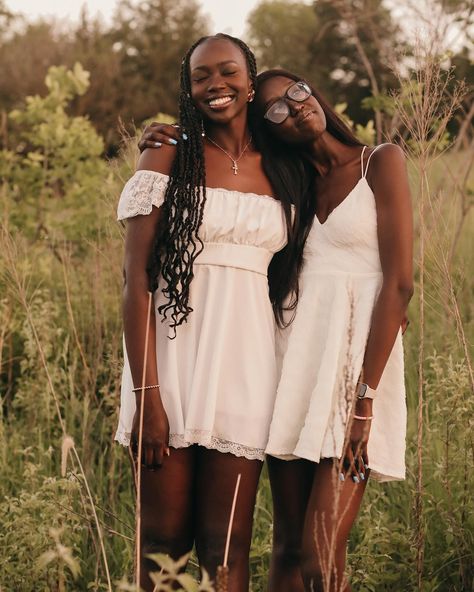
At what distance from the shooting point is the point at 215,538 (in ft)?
9.06

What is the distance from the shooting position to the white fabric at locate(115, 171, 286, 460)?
2.78 meters

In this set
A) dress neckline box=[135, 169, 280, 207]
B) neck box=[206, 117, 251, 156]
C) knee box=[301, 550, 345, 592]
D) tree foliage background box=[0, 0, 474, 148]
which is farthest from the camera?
tree foliage background box=[0, 0, 474, 148]

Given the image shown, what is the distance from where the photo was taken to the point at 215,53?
286 cm

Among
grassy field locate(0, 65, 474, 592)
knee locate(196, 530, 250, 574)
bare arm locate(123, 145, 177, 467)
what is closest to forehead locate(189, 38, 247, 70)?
bare arm locate(123, 145, 177, 467)

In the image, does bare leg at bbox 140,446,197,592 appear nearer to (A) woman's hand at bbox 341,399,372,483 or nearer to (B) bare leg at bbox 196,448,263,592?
(B) bare leg at bbox 196,448,263,592

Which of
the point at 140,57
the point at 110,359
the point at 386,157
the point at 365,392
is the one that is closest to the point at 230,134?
the point at 386,157

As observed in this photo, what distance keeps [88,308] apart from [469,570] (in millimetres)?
2640

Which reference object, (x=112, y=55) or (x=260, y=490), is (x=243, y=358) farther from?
(x=112, y=55)

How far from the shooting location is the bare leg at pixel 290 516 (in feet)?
9.65

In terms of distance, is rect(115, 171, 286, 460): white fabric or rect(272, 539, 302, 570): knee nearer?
rect(115, 171, 286, 460): white fabric

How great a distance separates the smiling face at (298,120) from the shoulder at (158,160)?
1.17ft

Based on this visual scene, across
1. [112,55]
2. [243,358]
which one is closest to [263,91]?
[243,358]

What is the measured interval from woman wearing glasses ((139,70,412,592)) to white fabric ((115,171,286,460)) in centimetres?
8

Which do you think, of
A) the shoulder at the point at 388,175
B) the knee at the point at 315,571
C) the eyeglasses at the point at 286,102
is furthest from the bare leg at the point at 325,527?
the eyeglasses at the point at 286,102
